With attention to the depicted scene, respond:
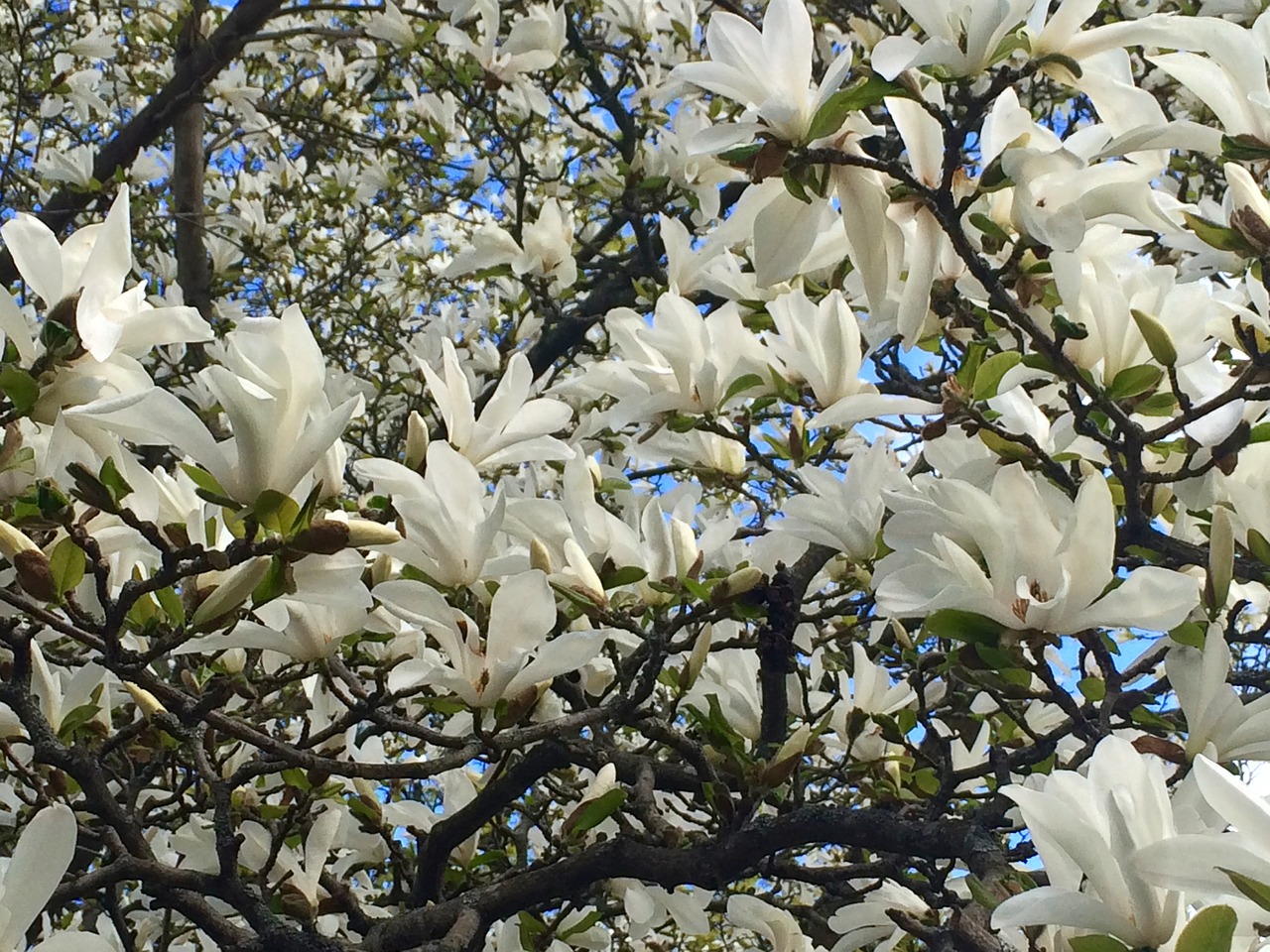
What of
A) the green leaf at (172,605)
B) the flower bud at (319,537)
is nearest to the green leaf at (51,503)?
the green leaf at (172,605)

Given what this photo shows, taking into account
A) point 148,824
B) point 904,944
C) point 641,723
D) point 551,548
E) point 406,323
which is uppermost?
point 406,323

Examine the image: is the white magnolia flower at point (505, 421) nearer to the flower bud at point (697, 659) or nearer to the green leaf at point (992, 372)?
the flower bud at point (697, 659)

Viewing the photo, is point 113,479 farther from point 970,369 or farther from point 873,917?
point 873,917

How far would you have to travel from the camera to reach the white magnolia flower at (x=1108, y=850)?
71 cm

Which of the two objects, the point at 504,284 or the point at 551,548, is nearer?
the point at 551,548

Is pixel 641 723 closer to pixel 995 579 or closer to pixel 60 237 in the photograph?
Result: pixel 995 579

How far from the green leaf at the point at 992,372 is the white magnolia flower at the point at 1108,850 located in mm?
421

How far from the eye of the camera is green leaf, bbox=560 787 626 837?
1.17m

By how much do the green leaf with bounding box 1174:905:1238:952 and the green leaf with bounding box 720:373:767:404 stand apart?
840mm

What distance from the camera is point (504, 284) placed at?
10.4ft

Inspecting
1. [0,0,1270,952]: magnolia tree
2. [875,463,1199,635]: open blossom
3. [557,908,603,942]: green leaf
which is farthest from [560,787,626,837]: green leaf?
[875,463,1199,635]: open blossom

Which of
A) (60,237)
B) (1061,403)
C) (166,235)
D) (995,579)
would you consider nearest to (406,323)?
(166,235)

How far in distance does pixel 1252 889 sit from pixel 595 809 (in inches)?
27.0

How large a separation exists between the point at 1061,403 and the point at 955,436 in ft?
2.21
